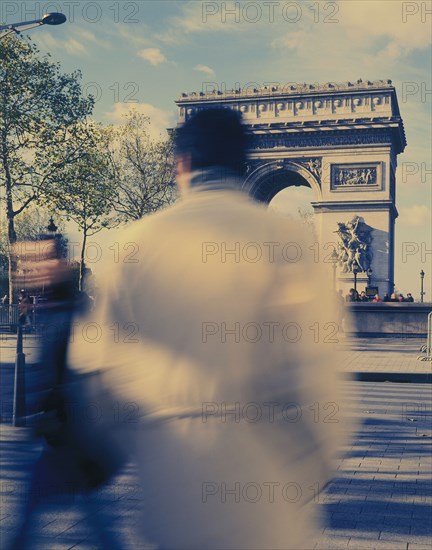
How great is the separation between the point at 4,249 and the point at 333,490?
83759mm

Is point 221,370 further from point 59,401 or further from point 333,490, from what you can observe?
point 333,490

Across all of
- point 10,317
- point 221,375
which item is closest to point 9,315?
point 10,317

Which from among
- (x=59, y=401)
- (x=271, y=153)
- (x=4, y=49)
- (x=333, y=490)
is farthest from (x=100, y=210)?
(x=59, y=401)

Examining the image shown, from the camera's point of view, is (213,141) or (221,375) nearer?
(221,375)

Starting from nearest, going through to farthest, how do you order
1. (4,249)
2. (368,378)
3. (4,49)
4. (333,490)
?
(333,490) < (368,378) < (4,49) < (4,249)

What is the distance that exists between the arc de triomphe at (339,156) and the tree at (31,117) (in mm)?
13883

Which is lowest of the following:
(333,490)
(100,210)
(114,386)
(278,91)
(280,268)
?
(333,490)

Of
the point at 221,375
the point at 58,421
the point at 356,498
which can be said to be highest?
the point at 221,375

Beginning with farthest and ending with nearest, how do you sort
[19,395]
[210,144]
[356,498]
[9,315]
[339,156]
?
[339,156] → [9,315] → [19,395] → [356,498] → [210,144]

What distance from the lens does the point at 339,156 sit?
53188mm

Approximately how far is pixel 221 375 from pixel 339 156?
52657 millimetres

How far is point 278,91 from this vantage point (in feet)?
182

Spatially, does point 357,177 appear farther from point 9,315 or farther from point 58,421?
point 58,421

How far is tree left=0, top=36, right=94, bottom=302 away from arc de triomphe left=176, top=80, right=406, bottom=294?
1388 cm
